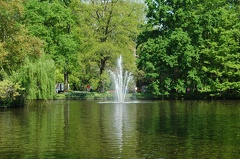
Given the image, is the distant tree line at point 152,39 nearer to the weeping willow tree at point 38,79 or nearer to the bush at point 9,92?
the weeping willow tree at point 38,79

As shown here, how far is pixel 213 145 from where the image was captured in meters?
16.7

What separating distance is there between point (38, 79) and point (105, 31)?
82.8ft

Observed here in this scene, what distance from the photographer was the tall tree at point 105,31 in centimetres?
6281

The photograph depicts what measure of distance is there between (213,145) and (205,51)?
1610 inches

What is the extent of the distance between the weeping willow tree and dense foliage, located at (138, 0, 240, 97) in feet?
58.4

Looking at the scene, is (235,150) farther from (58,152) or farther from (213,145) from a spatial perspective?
(58,152)

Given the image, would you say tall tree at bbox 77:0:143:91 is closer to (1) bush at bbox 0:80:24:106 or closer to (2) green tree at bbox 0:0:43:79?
(2) green tree at bbox 0:0:43:79

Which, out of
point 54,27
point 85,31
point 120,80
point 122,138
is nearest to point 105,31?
point 85,31

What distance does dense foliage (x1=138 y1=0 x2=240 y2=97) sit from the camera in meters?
56.2

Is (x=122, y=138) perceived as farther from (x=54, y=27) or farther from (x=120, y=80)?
(x=54, y=27)

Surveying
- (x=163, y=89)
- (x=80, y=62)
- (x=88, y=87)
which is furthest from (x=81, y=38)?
(x=88, y=87)

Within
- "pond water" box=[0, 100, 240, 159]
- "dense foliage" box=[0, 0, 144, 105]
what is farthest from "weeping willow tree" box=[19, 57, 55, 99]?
"pond water" box=[0, 100, 240, 159]

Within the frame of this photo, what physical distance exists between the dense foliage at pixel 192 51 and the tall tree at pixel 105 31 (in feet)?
17.2

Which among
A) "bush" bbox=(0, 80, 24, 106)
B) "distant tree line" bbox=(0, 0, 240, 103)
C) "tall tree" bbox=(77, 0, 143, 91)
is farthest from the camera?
"tall tree" bbox=(77, 0, 143, 91)
